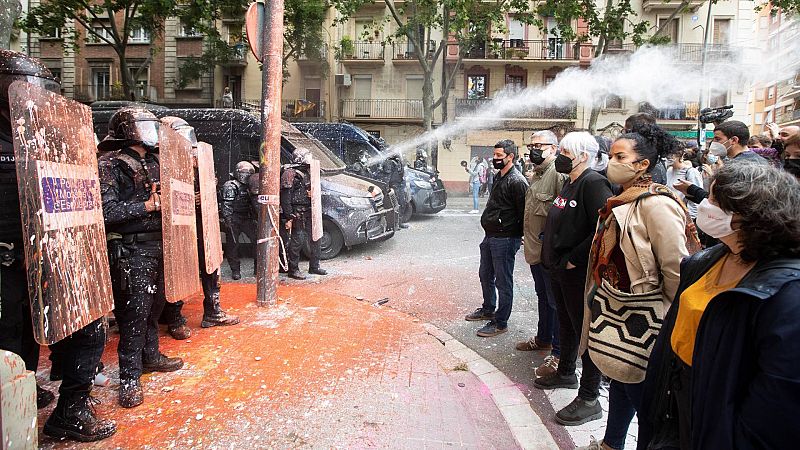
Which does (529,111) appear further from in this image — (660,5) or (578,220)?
(578,220)

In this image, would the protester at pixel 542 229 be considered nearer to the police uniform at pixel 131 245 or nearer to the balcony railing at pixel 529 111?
the police uniform at pixel 131 245

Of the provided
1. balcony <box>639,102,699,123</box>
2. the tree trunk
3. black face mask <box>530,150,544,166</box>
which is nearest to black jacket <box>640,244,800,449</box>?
black face mask <box>530,150,544,166</box>

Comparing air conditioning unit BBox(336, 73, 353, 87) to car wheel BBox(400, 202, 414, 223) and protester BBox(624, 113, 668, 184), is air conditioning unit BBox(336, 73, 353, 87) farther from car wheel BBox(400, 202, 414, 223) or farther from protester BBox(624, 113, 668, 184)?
protester BBox(624, 113, 668, 184)

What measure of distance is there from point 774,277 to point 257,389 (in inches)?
116

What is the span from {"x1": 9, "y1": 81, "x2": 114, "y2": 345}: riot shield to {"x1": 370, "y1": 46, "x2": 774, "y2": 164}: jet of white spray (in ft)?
31.1

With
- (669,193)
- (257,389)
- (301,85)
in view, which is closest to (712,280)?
(669,193)

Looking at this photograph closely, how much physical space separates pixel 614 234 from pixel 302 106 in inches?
1053

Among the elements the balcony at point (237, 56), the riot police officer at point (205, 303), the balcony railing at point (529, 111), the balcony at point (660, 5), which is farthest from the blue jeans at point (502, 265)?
the balcony at point (660, 5)

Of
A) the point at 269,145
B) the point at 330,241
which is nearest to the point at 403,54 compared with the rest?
the point at 330,241

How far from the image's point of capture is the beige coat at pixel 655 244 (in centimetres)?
232

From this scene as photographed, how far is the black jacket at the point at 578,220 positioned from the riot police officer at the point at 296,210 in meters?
4.35

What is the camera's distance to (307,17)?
21.6 m

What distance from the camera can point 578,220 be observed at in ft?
10.6

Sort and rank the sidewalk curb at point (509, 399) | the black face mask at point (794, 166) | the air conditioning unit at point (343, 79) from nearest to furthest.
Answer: the sidewalk curb at point (509, 399)
the black face mask at point (794, 166)
the air conditioning unit at point (343, 79)
